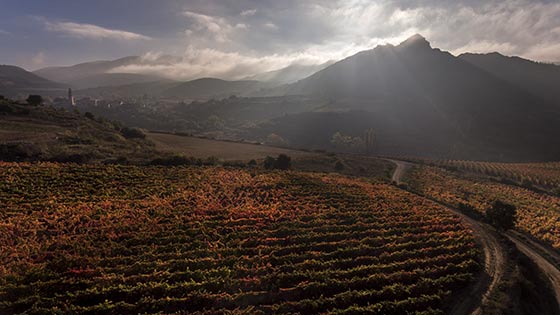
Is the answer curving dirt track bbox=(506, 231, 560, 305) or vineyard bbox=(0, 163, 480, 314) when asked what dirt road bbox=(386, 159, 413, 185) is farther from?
curving dirt track bbox=(506, 231, 560, 305)

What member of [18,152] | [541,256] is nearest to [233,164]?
[18,152]

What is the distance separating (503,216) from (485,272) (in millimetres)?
16290

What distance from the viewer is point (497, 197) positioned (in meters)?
63.3

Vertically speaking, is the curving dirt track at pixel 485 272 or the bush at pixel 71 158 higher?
the bush at pixel 71 158

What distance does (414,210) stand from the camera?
42062 millimetres

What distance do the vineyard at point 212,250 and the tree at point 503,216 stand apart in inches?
214

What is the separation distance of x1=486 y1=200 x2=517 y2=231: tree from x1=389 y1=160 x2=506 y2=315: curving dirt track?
1.67 meters

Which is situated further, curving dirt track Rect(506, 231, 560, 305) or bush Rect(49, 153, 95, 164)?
bush Rect(49, 153, 95, 164)

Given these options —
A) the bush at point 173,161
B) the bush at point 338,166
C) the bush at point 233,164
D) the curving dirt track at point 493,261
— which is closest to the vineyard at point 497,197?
the curving dirt track at point 493,261

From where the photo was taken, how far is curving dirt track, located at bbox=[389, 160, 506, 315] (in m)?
22.0

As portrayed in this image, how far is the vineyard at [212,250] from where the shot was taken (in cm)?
2059

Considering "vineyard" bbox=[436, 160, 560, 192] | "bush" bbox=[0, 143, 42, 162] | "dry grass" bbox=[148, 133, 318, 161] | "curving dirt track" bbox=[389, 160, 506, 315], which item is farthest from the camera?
"vineyard" bbox=[436, 160, 560, 192]

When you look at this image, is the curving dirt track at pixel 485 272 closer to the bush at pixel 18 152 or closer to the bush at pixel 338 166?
the bush at pixel 338 166

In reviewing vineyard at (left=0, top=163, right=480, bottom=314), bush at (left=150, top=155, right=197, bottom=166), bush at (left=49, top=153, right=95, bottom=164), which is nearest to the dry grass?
bush at (left=150, top=155, right=197, bottom=166)
